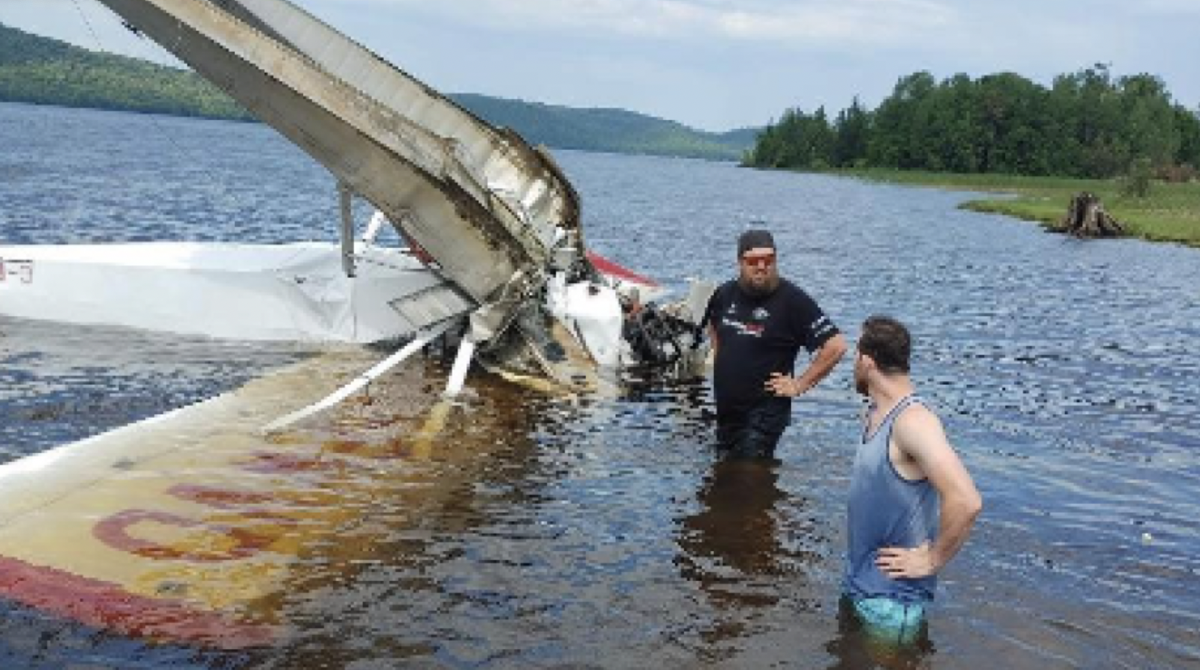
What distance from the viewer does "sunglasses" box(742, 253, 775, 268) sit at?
9148 mm

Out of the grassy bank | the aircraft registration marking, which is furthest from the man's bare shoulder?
the grassy bank

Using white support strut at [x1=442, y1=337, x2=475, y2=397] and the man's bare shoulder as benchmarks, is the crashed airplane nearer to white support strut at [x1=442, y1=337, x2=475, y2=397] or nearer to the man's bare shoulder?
white support strut at [x1=442, y1=337, x2=475, y2=397]

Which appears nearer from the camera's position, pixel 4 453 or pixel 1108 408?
pixel 4 453

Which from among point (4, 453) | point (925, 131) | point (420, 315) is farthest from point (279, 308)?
point (925, 131)

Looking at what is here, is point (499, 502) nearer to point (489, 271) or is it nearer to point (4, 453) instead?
point (4, 453)

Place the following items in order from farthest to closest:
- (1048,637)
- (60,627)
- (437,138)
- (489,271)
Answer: (489,271) → (437,138) → (1048,637) → (60,627)

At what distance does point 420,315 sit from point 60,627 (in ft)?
26.7

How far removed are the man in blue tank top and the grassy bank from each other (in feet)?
181

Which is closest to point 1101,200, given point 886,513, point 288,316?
point 288,316

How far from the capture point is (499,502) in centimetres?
938

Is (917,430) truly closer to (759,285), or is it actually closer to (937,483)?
(937,483)

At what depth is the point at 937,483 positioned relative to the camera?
554cm

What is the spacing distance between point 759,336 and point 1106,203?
283 ft

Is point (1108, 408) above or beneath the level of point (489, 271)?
beneath
